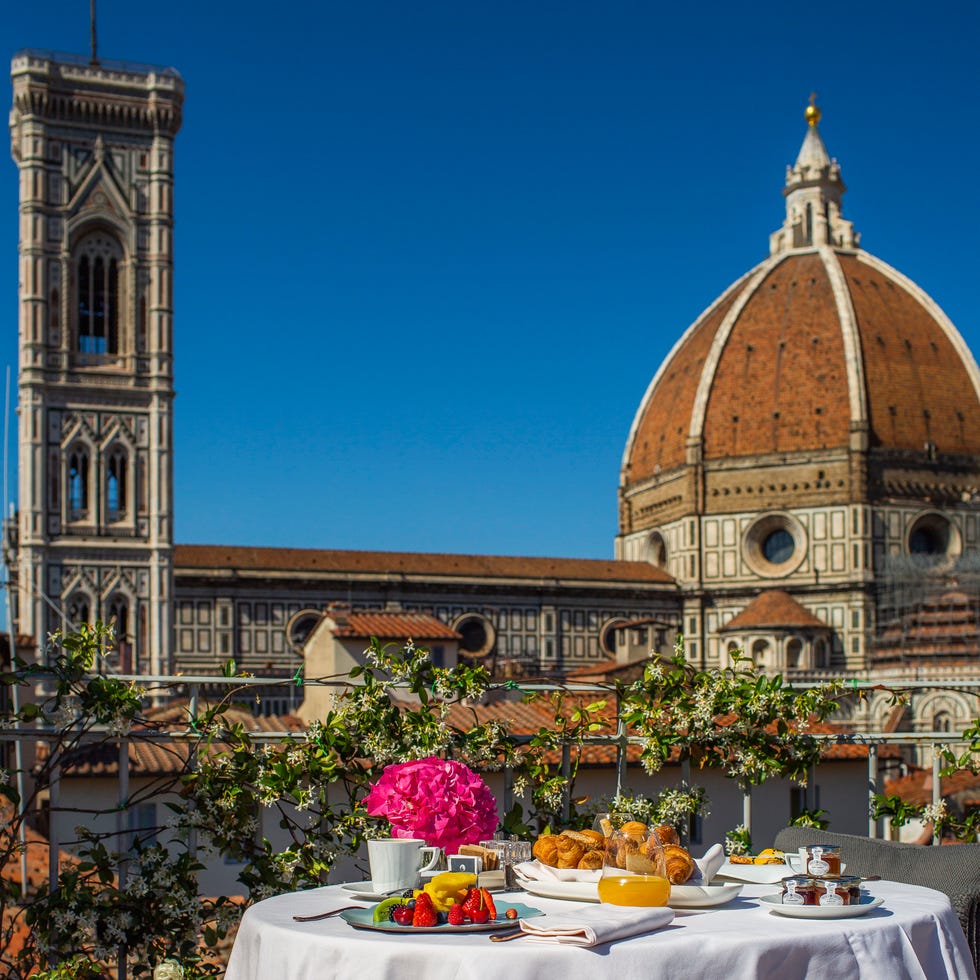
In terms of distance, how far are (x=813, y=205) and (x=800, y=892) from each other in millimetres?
65066

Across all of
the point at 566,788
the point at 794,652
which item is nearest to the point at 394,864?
the point at 566,788

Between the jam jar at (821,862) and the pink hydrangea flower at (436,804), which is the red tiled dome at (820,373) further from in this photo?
the jam jar at (821,862)

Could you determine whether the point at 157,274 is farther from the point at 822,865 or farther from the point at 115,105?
the point at 822,865

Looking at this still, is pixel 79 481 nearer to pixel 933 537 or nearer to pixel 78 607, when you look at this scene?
pixel 78 607

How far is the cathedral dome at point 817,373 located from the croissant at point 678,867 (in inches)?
2096

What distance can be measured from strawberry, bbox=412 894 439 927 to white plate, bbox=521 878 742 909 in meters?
0.47

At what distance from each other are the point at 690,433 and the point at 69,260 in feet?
87.1

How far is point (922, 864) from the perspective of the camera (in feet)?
12.6

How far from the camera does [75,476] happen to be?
42.2 metres

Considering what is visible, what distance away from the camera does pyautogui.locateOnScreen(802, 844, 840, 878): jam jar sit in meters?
3.40

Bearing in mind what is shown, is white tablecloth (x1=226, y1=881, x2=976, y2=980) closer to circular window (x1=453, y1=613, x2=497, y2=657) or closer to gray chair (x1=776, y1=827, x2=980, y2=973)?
gray chair (x1=776, y1=827, x2=980, y2=973)

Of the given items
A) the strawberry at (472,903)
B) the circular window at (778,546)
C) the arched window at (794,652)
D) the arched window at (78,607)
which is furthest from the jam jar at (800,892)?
the circular window at (778,546)

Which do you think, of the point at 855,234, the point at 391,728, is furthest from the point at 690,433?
the point at 391,728

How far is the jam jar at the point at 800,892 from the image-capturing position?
3.19 m
